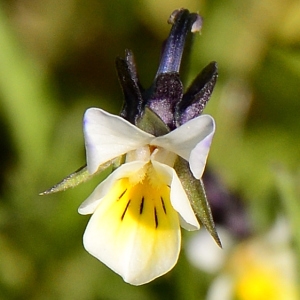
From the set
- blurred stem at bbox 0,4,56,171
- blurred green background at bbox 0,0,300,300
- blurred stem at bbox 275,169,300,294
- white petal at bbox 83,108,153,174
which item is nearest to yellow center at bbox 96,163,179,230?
white petal at bbox 83,108,153,174

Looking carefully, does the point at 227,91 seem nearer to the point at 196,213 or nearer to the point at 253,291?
the point at 253,291

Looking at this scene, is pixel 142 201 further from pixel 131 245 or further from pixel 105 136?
pixel 105 136

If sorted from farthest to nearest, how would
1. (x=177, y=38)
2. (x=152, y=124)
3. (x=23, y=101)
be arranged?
(x=23, y=101) < (x=177, y=38) < (x=152, y=124)

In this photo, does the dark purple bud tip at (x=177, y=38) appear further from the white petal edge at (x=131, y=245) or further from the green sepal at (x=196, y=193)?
the white petal edge at (x=131, y=245)

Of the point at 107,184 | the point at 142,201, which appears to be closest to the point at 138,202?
the point at 142,201

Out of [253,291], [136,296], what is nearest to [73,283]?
[136,296]

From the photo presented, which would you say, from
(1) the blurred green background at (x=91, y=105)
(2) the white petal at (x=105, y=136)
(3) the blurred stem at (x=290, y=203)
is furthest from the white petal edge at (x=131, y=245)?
(1) the blurred green background at (x=91, y=105)
